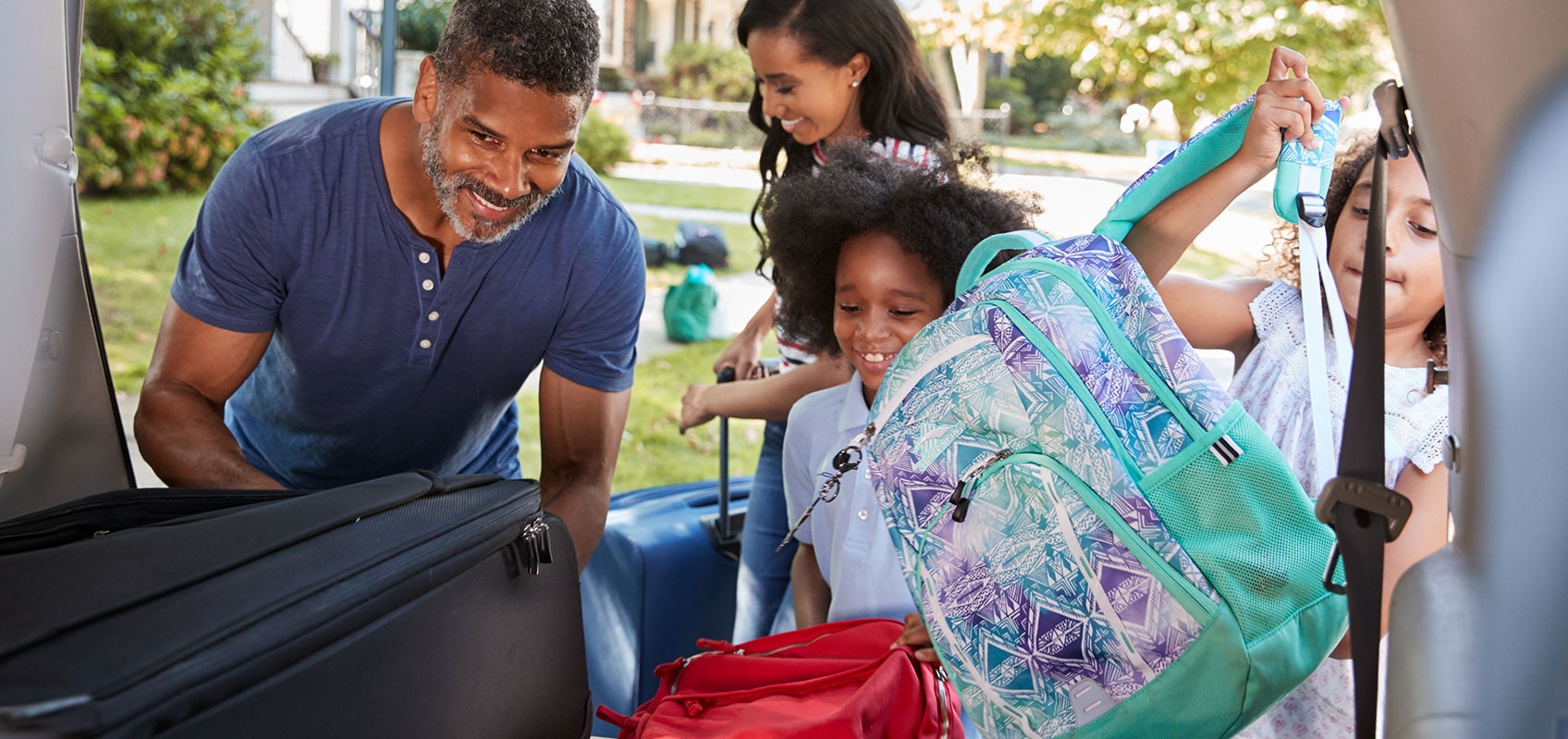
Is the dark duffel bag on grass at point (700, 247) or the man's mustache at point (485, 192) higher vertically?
the man's mustache at point (485, 192)

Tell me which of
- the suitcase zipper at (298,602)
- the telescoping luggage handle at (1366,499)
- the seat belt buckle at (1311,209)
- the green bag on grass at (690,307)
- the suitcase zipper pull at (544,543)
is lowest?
the green bag on grass at (690,307)

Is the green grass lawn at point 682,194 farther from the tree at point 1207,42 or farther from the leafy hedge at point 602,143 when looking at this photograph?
the tree at point 1207,42

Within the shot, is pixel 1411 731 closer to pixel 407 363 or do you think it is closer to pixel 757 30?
pixel 407 363

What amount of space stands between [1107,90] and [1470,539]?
12670 mm

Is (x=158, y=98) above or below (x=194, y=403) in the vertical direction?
above

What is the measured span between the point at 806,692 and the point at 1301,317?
2.88ft

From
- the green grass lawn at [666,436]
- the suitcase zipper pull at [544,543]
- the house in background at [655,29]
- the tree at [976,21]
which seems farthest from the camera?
the house in background at [655,29]

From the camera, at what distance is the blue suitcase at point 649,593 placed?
97.1 inches

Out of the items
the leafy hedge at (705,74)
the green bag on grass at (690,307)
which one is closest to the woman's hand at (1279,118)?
the green bag on grass at (690,307)

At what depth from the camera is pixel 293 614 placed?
1.02m

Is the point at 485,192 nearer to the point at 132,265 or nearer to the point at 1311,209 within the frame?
the point at 1311,209

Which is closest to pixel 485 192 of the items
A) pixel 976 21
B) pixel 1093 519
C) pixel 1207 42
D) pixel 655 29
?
pixel 1093 519

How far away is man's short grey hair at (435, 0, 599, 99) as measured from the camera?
6.17 ft

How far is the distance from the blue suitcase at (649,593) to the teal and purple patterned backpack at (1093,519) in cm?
127
